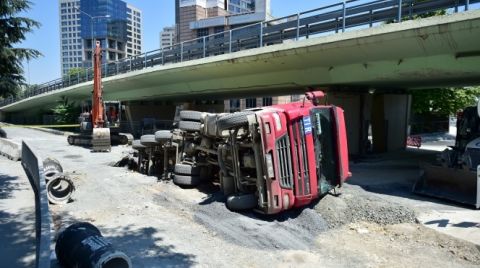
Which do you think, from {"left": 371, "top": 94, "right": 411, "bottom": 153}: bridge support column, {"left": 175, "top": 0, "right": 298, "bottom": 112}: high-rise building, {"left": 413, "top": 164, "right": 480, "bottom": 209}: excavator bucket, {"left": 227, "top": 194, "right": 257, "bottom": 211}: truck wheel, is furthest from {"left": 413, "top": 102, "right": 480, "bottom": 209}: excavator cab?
{"left": 175, "top": 0, "right": 298, "bottom": 112}: high-rise building

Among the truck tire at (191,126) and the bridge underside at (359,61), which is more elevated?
the bridge underside at (359,61)

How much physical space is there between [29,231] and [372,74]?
1164 centimetres

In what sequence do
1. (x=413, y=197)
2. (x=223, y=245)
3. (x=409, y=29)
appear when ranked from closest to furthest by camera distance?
(x=223, y=245) → (x=413, y=197) → (x=409, y=29)

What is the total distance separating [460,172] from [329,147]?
3.25 meters

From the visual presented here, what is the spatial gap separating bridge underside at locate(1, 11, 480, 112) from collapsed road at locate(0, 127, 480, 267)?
4311 mm

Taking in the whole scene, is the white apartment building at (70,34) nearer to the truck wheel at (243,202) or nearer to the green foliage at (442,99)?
the green foliage at (442,99)

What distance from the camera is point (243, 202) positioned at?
8.51 m

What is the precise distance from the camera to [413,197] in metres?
10.3

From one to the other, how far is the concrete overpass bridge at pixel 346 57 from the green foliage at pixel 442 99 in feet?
34.5

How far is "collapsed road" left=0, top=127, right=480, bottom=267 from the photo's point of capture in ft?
21.3

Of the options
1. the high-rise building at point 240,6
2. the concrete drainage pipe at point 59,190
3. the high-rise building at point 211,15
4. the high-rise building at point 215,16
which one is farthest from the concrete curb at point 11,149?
the high-rise building at point 240,6

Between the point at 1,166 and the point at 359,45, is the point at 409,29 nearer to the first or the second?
the point at 359,45

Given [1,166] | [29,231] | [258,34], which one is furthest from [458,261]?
[1,166]

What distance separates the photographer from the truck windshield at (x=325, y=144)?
859cm
